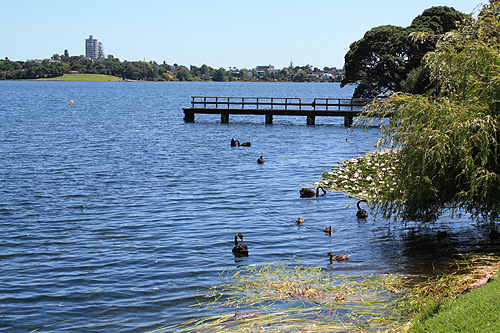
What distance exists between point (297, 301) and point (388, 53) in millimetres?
59746

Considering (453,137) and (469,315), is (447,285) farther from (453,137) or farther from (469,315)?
(453,137)

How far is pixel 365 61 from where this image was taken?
71375 mm

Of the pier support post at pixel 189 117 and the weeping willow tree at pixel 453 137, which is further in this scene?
→ the pier support post at pixel 189 117

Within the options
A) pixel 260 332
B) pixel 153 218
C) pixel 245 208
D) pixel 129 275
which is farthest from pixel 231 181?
pixel 260 332

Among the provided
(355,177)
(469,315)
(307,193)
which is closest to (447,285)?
(469,315)

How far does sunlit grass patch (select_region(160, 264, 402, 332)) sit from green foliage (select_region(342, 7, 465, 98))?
52.2 meters

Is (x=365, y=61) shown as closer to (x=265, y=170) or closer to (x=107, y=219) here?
(x=265, y=170)

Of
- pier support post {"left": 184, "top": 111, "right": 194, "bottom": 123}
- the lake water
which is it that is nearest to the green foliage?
pier support post {"left": 184, "top": 111, "right": 194, "bottom": 123}

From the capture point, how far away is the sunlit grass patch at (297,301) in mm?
10633

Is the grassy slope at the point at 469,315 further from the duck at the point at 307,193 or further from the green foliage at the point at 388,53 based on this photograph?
the green foliage at the point at 388,53

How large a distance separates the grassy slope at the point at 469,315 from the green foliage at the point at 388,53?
54949mm

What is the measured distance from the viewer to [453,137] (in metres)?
14.5

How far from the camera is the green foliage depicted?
2539 inches

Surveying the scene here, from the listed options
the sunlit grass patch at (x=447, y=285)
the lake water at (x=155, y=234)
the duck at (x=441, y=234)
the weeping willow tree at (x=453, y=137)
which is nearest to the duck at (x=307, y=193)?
the lake water at (x=155, y=234)
